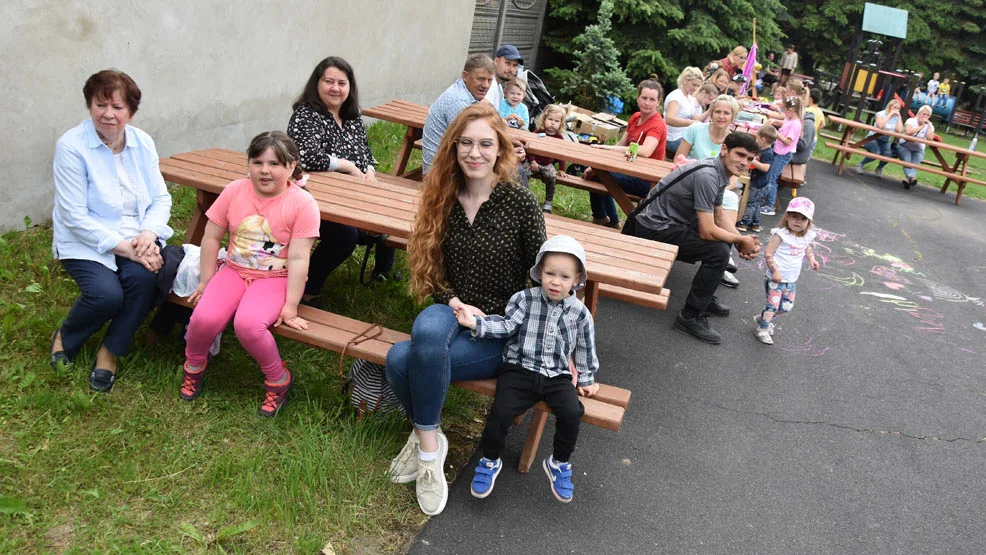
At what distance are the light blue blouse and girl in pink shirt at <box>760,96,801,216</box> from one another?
7.46 metres

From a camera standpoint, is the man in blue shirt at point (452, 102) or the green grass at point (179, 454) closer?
the green grass at point (179, 454)

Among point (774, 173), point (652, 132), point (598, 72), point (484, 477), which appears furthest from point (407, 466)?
point (598, 72)

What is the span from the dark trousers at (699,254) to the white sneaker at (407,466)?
268cm

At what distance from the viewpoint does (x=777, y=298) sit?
5633 mm

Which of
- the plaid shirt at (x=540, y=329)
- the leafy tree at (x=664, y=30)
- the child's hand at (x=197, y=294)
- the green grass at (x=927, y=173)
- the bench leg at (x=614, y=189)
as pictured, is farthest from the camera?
the leafy tree at (x=664, y=30)

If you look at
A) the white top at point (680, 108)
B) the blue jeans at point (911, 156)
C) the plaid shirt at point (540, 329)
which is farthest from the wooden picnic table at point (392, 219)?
the blue jeans at point (911, 156)

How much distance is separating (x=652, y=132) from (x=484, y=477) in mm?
4321

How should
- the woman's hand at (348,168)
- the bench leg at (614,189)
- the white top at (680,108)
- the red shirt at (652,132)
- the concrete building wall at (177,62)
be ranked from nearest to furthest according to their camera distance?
the concrete building wall at (177,62) < the woman's hand at (348,168) < the bench leg at (614,189) < the red shirt at (652,132) < the white top at (680,108)

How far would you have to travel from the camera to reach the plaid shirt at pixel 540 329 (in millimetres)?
3303

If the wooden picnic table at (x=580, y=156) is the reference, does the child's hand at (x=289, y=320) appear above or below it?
below

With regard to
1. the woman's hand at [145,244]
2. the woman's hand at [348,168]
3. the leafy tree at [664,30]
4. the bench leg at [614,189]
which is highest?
the leafy tree at [664,30]

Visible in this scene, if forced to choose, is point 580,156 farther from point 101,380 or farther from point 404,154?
point 101,380

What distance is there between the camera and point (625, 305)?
5934 mm

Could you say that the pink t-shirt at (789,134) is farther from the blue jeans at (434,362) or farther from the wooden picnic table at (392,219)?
the blue jeans at (434,362)
